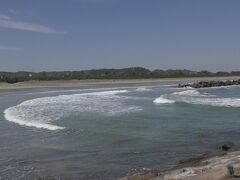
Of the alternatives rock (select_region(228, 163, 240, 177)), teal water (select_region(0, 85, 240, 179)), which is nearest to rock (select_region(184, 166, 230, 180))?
rock (select_region(228, 163, 240, 177))

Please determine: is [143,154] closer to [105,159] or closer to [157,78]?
[105,159]

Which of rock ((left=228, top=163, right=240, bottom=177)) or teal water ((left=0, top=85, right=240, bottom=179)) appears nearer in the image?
rock ((left=228, top=163, right=240, bottom=177))

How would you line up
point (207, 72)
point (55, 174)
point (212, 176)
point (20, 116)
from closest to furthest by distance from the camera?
point (212, 176)
point (55, 174)
point (20, 116)
point (207, 72)

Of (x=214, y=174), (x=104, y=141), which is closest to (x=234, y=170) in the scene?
(x=214, y=174)

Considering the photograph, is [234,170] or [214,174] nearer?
[234,170]

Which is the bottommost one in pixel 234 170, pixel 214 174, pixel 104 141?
pixel 104 141

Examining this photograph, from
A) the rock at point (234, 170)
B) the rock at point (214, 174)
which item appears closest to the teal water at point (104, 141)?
the rock at point (214, 174)

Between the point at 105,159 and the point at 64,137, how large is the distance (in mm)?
5269

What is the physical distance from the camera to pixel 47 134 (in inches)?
821

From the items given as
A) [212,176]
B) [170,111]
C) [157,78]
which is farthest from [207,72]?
[212,176]

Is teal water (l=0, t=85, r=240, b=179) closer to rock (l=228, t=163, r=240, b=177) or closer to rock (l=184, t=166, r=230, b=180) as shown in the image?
rock (l=184, t=166, r=230, b=180)

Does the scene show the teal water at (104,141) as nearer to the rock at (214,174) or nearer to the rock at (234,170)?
the rock at (214,174)

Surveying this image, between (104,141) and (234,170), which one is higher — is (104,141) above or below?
below

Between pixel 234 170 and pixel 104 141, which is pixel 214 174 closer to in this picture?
pixel 234 170
